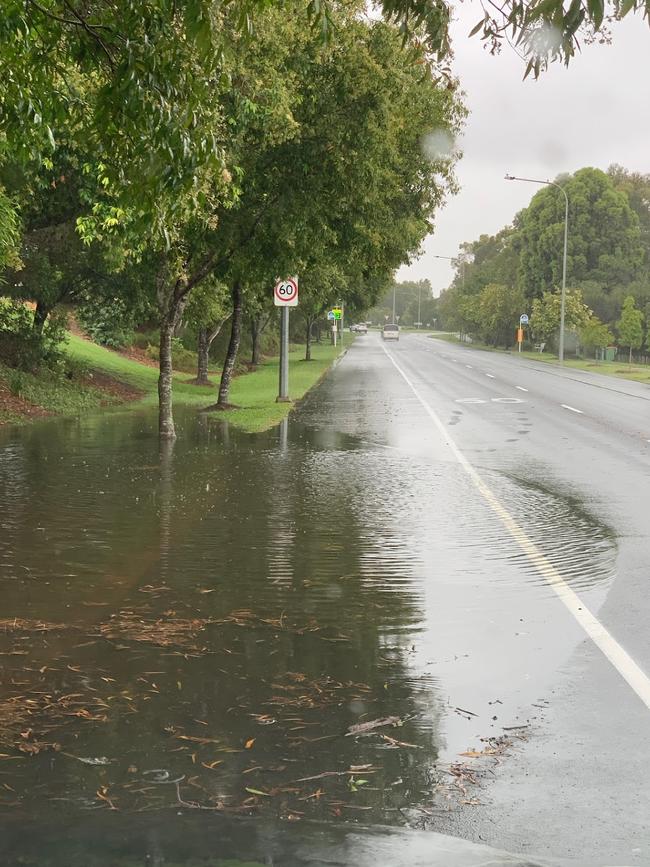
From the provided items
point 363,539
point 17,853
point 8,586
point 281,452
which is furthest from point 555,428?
point 17,853

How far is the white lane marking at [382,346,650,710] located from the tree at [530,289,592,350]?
58342 millimetres

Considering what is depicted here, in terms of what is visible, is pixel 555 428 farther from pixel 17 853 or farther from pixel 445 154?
pixel 17 853

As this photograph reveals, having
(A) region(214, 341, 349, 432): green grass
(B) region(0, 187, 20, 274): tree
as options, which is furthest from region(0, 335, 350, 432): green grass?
(B) region(0, 187, 20, 274): tree

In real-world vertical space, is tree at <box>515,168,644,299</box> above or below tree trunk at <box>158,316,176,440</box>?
above

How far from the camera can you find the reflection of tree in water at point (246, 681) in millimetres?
4570

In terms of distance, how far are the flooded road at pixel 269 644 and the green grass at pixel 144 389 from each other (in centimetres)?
1009

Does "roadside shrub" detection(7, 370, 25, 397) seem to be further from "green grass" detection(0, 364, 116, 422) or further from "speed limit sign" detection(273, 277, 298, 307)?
"speed limit sign" detection(273, 277, 298, 307)

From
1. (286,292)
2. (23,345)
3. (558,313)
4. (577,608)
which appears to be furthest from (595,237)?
(577,608)

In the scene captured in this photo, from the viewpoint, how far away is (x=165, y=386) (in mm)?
19594

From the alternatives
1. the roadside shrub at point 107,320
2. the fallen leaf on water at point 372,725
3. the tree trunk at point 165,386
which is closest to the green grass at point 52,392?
the roadside shrub at point 107,320

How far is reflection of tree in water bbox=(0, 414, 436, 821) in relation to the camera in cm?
457

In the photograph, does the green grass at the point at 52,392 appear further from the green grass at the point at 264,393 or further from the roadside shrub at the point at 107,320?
the roadside shrub at the point at 107,320

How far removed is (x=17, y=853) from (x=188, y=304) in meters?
27.8

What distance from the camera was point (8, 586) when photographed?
8188mm
